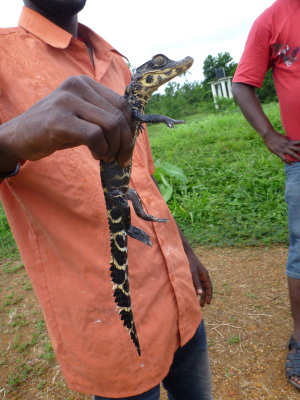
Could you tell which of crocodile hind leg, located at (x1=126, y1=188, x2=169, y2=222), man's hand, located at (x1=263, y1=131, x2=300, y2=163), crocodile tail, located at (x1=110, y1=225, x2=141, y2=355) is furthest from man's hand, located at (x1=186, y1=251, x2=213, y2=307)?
man's hand, located at (x1=263, y1=131, x2=300, y2=163)

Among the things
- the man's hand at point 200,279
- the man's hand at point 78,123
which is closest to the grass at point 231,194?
the man's hand at point 200,279

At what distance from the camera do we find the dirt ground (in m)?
2.90

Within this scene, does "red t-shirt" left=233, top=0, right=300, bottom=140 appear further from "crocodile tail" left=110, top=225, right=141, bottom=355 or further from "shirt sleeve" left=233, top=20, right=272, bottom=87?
"crocodile tail" left=110, top=225, right=141, bottom=355

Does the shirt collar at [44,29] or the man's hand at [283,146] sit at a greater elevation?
the shirt collar at [44,29]

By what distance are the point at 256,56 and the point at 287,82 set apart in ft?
1.15

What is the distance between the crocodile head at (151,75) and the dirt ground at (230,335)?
7.85 ft

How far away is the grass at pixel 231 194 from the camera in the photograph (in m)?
4.93

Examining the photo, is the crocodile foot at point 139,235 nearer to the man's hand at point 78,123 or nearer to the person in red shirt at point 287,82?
the man's hand at point 78,123

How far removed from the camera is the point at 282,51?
2562mm

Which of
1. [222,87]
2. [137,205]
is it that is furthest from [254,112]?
[222,87]

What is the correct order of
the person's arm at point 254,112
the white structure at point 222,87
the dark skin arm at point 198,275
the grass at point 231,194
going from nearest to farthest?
the dark skin arm at point 198,275, the person's arm at point 254,112, the grass at point 231,194, the white structure at point 222,87

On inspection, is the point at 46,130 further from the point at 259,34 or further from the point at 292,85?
the point at 259,34

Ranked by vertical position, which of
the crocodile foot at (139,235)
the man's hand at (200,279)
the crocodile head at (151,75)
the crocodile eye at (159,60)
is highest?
the crocodile eye at (159,60)

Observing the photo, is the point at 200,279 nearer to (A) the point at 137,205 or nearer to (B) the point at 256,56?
(A) the point at 137,205
